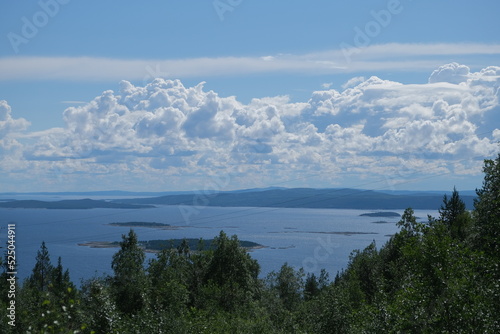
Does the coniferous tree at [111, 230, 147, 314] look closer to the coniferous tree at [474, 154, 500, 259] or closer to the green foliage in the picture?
the green foliage

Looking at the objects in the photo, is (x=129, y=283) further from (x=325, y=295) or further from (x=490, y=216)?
(x=490, y=216)

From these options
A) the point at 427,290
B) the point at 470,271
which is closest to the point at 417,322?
the point at 427,290

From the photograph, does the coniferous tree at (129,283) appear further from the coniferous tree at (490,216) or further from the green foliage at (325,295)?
the coniferous tree at (490,216)

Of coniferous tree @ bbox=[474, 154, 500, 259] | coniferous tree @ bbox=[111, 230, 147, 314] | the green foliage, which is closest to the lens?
the green foliage

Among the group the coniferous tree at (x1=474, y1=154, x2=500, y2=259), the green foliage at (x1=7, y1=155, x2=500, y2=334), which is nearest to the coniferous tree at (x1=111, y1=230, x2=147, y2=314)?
the green foliage at (x1=7, y1=155, x2=500, y2=334)

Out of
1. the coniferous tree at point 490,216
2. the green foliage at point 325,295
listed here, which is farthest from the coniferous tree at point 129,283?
the coniferous tree at point 490,216

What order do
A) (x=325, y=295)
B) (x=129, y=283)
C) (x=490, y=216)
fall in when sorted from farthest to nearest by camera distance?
1. (x=129, y=283)
2. (x=325, y=295)
3. (x=490, y=216)

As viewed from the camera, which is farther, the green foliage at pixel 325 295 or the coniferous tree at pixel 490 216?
the coniferous tree at pixel 490 216

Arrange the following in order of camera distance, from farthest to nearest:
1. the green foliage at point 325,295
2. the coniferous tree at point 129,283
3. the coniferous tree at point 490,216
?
the coniferous tree at point 129,283, the coniferous tree at point 490,216, the green foliage at point 325,295

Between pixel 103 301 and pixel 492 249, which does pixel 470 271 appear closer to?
pixel 492 249

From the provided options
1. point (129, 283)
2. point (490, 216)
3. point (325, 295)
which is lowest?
point (129, 283)

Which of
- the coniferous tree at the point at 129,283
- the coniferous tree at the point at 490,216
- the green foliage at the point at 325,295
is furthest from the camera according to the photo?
the coniferous tree at the point at 129,283

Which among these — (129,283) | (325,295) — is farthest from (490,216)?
(129,283)

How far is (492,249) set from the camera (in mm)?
29969
